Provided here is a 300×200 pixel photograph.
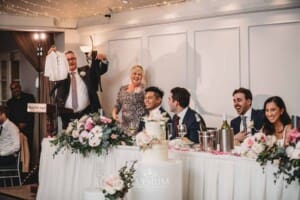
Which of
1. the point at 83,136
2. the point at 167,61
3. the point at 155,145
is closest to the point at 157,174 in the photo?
the point at 155,145

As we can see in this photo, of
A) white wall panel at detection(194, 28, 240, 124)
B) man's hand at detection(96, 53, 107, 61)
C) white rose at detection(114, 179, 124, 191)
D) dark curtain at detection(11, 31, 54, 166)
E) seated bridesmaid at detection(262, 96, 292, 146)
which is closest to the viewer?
white rose at detection(114, 179, 124, 191)

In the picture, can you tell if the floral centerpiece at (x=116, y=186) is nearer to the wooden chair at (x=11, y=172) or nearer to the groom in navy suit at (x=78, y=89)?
the groom in navy suit at (x=78, y=89)

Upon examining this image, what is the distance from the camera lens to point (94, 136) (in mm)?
5109

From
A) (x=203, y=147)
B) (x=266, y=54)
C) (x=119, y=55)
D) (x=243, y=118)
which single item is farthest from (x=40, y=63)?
(x=203, y=147)

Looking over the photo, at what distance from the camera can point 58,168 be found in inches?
226

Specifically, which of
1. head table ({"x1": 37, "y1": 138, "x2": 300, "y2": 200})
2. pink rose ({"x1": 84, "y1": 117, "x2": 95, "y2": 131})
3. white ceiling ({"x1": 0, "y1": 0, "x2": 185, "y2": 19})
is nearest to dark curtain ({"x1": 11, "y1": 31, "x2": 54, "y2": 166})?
white ceiling ({"x1": 0, "y1": 0, "x2": 185, "y2": 19})

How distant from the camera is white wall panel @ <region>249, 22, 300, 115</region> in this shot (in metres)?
6.42

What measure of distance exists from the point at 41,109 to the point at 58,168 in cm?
98

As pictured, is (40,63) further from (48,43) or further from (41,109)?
(41,109)

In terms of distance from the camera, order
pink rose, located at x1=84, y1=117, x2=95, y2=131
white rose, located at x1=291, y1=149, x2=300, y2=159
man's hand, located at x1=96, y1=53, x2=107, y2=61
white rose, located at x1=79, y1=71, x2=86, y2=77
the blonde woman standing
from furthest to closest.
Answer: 1. man's hand, located at x1=96, y1=53, x2=107, y2=61
2. white rose, located at x1=79, y1=71, x2=86, y2=77
3. the blonde woman standing
4. pink rose, located at x1=84, y1=117, x2=95, y2=131
5. white rose, located at x1=291, y1=149, x2=300, y2=159

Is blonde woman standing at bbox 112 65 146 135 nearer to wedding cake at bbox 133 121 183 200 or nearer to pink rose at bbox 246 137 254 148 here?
wedding cake at bbox 133 121 183 200

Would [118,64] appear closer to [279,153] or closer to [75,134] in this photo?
[75,134]

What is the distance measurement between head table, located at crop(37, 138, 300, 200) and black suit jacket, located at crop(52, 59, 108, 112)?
7.08 feet

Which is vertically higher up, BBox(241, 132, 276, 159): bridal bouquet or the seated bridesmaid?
the seated bridesmaid
